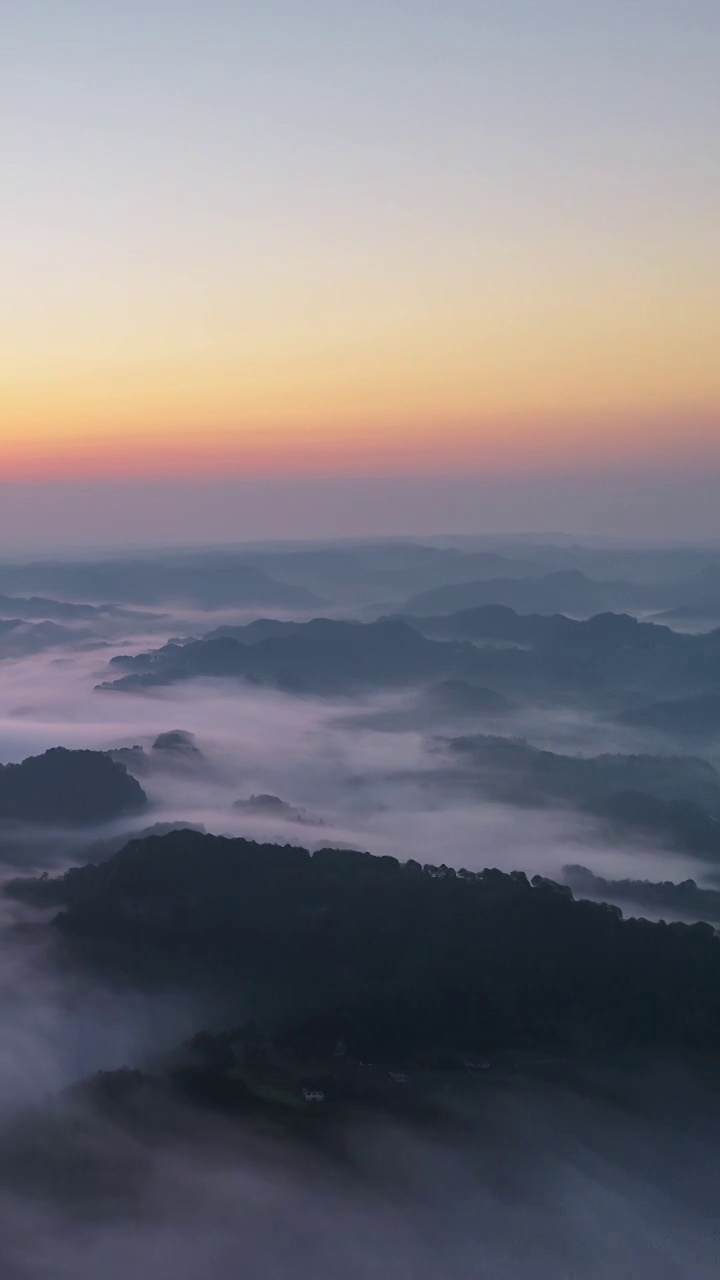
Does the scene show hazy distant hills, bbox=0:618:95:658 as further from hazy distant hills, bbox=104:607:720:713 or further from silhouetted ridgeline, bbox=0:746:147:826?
silhouetted ridgeline, bbox=0:746:147:826

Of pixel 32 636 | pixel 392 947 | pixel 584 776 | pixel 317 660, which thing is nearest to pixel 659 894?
pixel 392 947

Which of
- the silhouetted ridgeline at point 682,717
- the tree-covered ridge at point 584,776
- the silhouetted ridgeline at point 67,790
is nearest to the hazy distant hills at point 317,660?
the silhouetted ridgeline at point 682,717

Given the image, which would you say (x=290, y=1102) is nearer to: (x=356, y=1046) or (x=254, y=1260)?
(x=356, y=1046)

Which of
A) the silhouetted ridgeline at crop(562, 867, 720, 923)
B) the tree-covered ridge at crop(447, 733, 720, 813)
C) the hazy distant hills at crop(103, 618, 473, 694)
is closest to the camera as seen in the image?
the silhouetted ridgeline at crop(562, 867, 720, 923)

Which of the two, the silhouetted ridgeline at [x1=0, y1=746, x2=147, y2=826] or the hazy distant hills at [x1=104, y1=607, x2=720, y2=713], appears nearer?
the silhouetted ridgeline at [x1=0, y1=746, x2=147, y2=826]

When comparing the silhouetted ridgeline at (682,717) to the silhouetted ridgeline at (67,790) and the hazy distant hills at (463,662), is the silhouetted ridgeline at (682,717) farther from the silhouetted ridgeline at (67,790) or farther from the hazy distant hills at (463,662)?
the silhouetted ridgeline at (67,790)

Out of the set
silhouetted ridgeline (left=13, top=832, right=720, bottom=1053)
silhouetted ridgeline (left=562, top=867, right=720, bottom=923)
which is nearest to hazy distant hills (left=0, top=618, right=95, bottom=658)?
silhouetted ridgeline (left=562, top=867, right=720, bottom=923)

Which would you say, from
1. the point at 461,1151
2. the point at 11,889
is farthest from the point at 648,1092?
the point at 11,889
